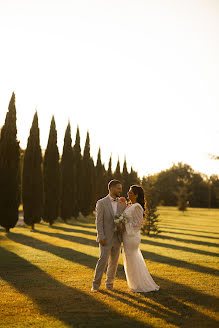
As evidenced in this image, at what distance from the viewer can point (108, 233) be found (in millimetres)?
7871

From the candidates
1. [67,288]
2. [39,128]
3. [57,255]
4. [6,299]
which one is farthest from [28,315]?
[39,128]

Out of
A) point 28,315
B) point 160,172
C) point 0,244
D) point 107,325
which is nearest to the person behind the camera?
point 107,325

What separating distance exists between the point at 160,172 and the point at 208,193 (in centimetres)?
1837

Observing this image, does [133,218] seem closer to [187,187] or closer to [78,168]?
[78,168]

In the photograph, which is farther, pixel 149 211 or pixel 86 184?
pixel 86 184

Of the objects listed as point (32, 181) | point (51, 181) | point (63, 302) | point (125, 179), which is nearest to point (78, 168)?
point (51, 181)

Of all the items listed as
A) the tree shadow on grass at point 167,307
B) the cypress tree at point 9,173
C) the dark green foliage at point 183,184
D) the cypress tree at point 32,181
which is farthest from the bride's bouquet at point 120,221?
the dark green foliage at point 183,184

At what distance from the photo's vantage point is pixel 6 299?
738 cm

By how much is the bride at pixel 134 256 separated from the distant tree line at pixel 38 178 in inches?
635

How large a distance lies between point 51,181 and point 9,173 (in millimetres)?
6204

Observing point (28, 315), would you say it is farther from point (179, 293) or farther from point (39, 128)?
point (39, 128)

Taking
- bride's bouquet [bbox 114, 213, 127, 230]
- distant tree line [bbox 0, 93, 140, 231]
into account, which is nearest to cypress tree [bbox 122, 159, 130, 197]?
distant tree line [bbox 0, 93, 140, 231]

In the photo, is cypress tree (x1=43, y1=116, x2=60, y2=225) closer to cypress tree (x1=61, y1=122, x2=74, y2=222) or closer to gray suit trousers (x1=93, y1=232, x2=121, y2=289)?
cypress tree (x1=61, y1=122, x2=74, y2=222)

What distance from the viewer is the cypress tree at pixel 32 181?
82.4 feet
